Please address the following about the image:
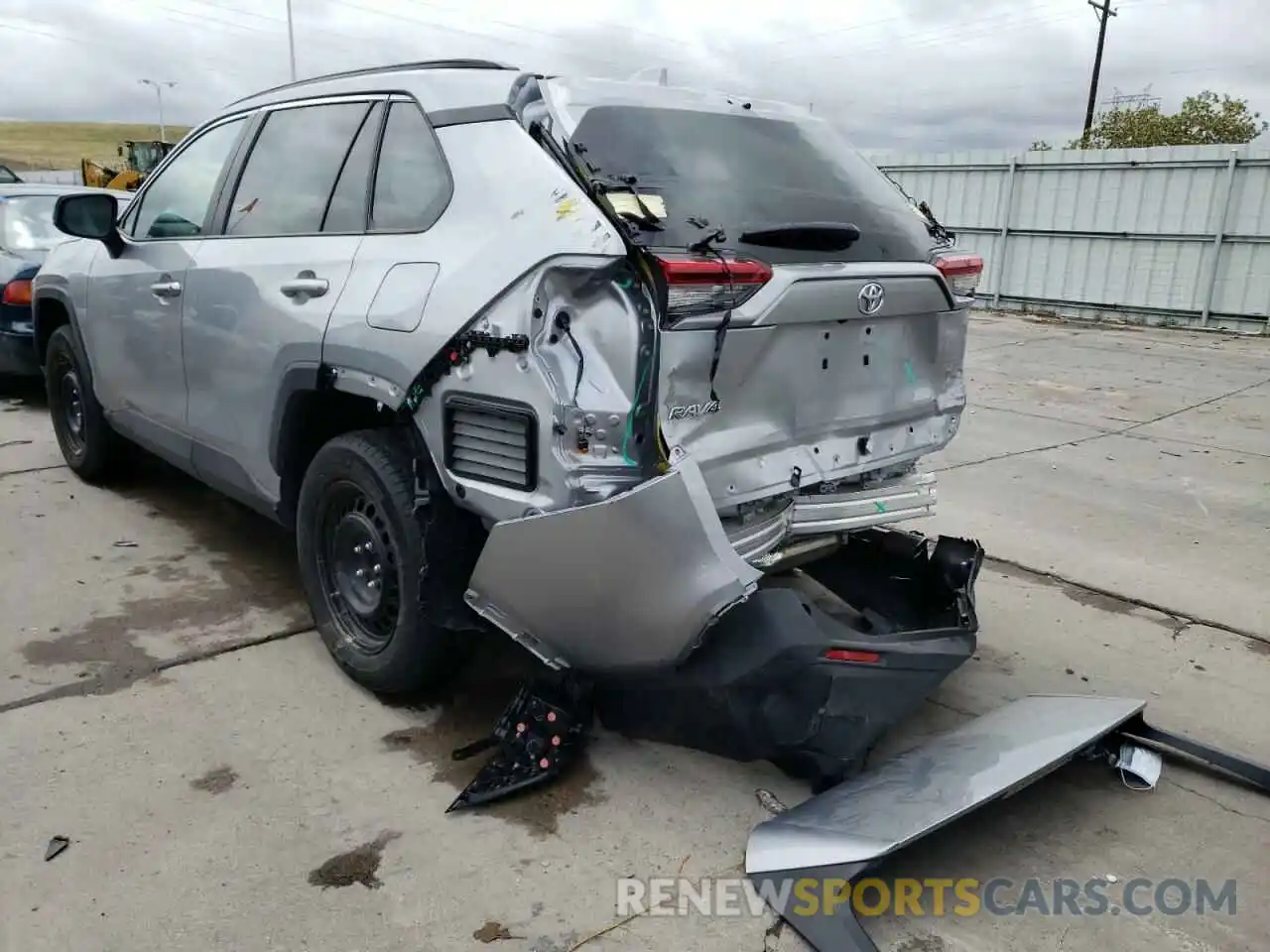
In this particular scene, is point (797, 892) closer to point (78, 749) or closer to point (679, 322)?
point (679, 322)

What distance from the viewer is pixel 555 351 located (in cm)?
258

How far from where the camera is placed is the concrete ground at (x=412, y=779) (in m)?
2.46

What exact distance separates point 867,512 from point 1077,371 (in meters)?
8.70

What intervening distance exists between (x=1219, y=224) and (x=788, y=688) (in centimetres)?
1424

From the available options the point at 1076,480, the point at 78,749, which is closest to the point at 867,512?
the point at 78,749

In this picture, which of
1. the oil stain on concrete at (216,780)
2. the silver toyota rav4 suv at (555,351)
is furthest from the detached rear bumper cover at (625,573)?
the oil stain on concrete at (216,780)

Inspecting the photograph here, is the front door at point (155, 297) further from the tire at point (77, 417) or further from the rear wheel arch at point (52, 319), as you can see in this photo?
the tire at point (77, 417)

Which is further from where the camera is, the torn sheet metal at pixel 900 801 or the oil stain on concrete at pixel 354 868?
the oil stain on concrete at pixel 354 868

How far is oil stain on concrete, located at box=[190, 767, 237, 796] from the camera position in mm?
2928

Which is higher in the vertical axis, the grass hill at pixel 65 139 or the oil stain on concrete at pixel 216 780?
the grass hill at pixel 65 139

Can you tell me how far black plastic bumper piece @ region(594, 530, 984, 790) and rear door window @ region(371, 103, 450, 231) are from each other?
4.90 feet

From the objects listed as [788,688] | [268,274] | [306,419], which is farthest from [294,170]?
[788,688]

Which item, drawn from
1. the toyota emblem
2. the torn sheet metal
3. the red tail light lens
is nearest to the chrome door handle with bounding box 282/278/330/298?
the toyota emblem

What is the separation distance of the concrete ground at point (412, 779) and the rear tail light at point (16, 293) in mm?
2508
